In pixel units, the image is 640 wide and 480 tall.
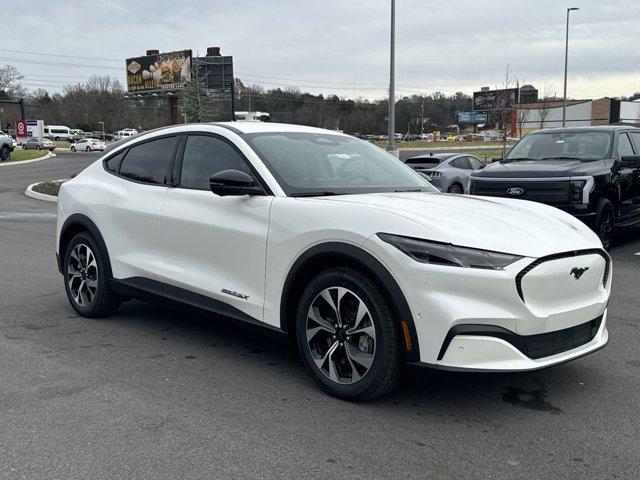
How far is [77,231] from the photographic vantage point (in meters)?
5.82

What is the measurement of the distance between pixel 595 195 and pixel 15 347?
734 cm

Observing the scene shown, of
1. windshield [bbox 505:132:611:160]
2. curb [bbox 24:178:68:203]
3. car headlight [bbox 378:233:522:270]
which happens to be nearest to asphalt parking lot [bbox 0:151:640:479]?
car headlight [bbox 378:233:522:270]

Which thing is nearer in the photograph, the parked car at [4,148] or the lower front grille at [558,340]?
the lower front grille at [558,340]

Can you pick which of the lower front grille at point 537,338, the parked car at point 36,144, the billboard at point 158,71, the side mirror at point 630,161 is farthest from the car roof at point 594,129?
the parked car at point 36,144

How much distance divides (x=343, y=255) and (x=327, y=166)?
1.14 metres

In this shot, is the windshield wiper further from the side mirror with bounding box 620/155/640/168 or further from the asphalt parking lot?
the side mirror with bounding box 620/155/640/168

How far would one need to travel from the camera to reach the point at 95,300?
5598 mm

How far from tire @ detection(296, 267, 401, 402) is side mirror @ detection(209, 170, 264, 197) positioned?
2.58 feet

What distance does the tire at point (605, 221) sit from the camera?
28.9 ft

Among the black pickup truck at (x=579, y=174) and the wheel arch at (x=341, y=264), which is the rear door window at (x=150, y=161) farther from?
the black pickup truck at (x=579, y=174)

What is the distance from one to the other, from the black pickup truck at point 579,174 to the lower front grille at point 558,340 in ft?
17.3

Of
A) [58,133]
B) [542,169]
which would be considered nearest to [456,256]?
[542,169]

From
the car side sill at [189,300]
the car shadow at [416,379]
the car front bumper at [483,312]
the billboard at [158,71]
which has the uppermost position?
the billboard at [158,71]

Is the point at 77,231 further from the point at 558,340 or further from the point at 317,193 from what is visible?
the point at 558,340
